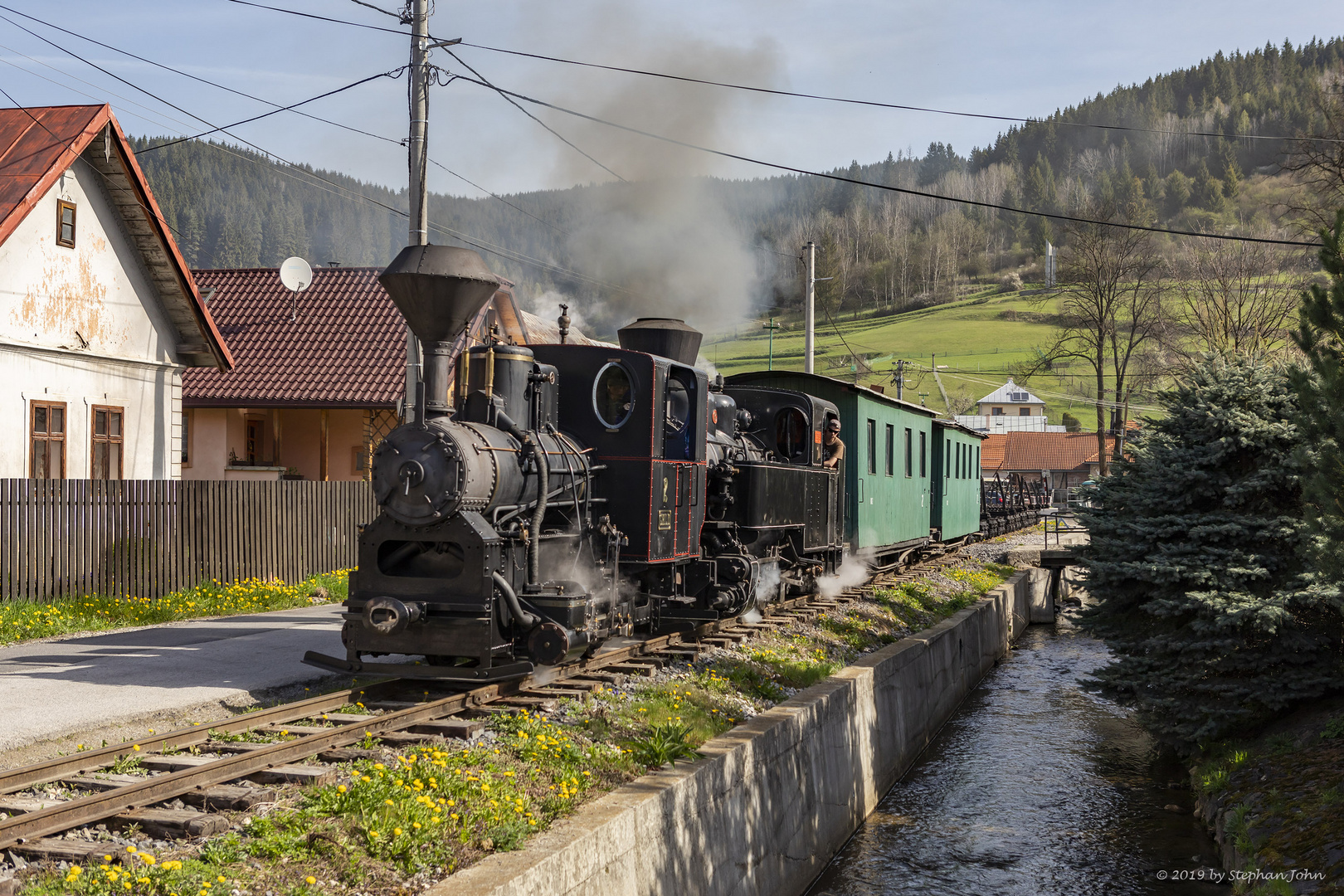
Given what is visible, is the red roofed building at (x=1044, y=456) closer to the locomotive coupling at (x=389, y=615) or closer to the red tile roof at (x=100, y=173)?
the red tile roof at (x=100, y=173)

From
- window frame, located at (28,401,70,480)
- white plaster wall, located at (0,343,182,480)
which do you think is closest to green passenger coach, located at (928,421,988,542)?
white plaster wall, located at (0,343,182,480)

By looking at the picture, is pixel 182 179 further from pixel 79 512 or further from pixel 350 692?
pixel 350 692

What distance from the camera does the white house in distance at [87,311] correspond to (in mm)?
14969

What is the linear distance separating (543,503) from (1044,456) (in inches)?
2808

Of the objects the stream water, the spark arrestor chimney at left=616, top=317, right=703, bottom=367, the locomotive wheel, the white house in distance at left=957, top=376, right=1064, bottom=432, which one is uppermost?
the white house in distance at left=957, top=376, right=1064, bottom=432

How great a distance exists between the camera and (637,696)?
869cm

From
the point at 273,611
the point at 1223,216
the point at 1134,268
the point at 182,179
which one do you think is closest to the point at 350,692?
the point at 273,611

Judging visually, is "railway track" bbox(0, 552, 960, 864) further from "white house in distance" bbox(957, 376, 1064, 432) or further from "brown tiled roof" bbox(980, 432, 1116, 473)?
"white house in distance" bbox(957, 376, 1064, 432)

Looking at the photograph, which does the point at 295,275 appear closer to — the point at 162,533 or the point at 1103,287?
the point at 162,533

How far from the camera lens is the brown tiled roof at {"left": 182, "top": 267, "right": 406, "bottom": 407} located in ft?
72.9

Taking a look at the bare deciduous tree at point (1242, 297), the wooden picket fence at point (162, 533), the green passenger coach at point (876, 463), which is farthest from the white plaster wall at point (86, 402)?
the bare deciduous tree at point (1242, 297)

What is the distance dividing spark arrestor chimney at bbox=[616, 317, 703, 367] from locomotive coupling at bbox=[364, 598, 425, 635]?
5203mm

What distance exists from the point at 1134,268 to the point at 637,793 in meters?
42.7

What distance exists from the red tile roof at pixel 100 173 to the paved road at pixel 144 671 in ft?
20.8
